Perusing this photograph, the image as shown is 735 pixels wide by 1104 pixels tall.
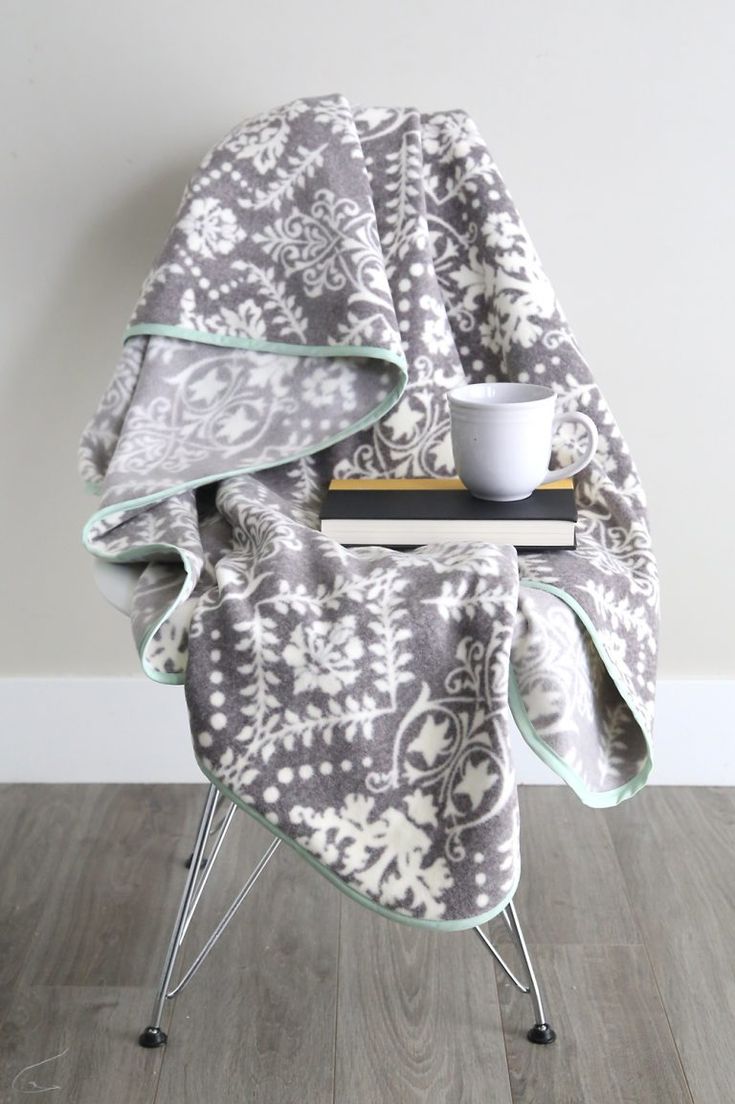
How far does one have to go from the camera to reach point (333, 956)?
1314mm

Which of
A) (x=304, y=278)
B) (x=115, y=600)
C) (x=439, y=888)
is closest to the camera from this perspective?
(x=439, y=888)

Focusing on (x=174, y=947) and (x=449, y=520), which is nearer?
(x=449, y=520)

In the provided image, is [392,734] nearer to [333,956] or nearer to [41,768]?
[333,956]

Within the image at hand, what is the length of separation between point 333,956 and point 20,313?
36.4 inches

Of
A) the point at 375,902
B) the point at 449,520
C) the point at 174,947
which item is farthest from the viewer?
the point at 174,947

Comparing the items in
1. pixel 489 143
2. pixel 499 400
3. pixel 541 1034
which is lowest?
pixel 541 1034

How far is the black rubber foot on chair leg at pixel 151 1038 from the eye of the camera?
46.4 inches

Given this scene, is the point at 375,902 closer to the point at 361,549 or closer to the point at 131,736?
the point at 361,549

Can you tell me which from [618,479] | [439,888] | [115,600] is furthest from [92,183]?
[439,888]

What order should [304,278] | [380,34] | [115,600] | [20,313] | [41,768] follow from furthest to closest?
[41,768] < [20,313] < [380,34] < [304,278] < [115,600]

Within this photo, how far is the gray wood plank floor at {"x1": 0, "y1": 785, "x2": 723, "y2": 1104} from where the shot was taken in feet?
3.72

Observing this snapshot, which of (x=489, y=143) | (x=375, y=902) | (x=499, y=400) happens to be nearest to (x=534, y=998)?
(x=375, y=902)

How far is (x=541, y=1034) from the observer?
118 centimetres

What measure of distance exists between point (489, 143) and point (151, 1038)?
1124 mm
